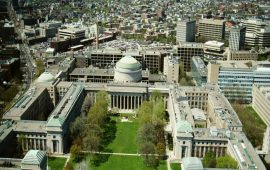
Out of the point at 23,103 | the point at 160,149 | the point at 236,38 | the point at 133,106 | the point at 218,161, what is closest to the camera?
the point at 218,161

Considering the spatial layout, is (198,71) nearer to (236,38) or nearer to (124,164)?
(124,164)

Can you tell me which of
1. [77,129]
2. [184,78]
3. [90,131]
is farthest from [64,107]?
[184,78]

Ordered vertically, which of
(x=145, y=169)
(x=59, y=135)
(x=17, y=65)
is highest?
(x=17, y=65)

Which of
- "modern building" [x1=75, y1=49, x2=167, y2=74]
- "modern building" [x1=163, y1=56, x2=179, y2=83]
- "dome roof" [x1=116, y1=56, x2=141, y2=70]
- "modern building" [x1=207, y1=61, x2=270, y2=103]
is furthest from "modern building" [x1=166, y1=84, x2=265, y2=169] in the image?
"modern building" [x1=75, y1=49, x2=167, y2=74]

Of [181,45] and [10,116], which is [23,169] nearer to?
[10,116]

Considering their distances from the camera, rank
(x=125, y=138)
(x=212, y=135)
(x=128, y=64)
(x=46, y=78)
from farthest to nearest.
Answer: (x=128, y=64)
(x=46, y=78)
(x=125, y=138)
(x=212, y=135)

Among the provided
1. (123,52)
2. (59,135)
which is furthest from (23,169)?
(123,52)

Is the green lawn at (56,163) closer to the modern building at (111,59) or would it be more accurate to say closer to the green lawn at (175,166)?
the green lawn at (175,166)
